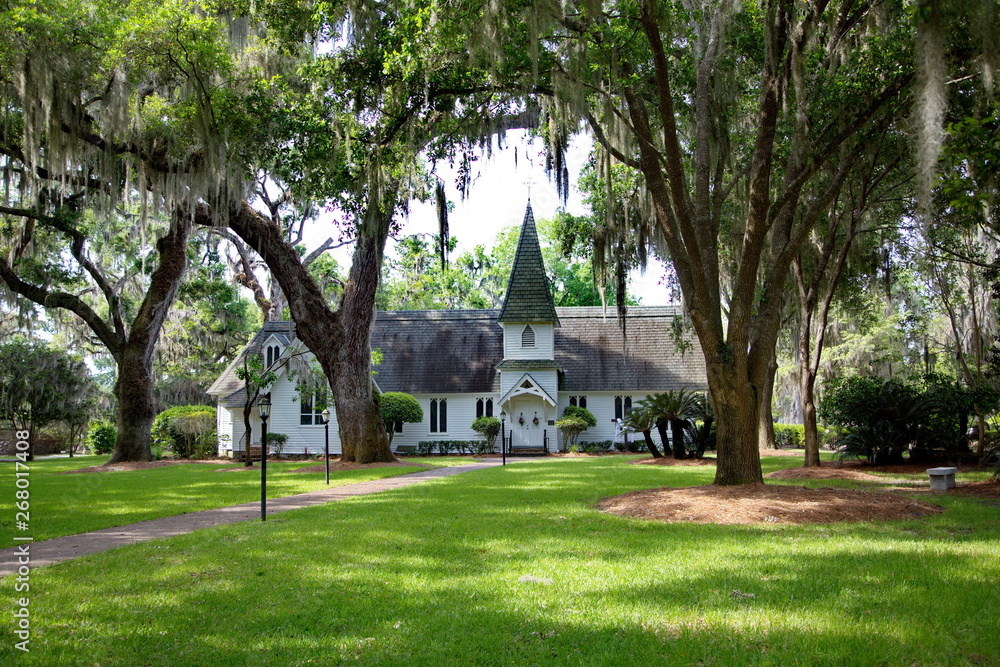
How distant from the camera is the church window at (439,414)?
34.0 metres

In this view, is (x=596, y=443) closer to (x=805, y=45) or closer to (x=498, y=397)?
(x=498, y=397)

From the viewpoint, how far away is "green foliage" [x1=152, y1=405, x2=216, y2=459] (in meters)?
32.0

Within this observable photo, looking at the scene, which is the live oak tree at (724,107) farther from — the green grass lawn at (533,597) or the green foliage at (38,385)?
the green foliage at (38,385)

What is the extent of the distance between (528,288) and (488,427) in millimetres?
6591

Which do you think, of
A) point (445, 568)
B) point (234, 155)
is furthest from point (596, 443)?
point (445, 568)

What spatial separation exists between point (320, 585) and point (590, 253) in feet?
61.6

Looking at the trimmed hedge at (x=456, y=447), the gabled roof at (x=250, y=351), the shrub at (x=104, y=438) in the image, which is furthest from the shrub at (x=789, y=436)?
the shrub at (x=104, y=438)

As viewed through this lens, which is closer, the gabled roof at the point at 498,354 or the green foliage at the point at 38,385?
the green foliage at the point at 38,385

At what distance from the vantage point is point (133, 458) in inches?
954

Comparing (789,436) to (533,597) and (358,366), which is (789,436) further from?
(533,597)

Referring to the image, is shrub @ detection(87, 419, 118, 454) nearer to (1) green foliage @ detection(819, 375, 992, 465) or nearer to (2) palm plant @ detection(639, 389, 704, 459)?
(2) palm plant @ detection(639, 389, 704, 459)

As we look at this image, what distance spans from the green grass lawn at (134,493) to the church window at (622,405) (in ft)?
49.2

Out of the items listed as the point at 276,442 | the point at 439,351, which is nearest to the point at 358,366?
the point at 276,442

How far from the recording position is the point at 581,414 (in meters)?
31.9
